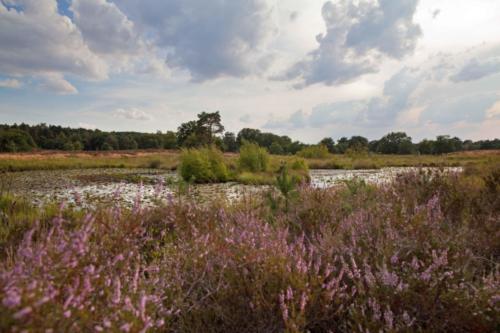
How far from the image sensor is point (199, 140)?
55.8m

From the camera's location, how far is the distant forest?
195 ft

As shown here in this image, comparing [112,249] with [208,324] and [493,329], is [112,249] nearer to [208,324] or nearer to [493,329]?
[208,324]

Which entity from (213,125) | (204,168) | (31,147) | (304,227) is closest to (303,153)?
(213,125)

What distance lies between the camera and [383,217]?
386 centimetres

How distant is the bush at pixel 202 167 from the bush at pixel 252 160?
103 inches

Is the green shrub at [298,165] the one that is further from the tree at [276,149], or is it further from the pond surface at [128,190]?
the tree at [276,149]

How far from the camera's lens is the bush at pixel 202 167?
16.7 metres

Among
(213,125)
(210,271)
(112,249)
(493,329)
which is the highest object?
(213,125)

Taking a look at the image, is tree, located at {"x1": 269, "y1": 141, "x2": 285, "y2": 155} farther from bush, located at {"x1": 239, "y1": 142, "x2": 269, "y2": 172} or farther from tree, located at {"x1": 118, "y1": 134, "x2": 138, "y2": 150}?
bush, located at {"x1": 239, "y1": 142, "x2": 269, "y2": 172}

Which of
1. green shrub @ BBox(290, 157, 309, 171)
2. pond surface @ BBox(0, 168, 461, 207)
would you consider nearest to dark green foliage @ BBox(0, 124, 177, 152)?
pond surface @ BBox(0, 168, 461, 207)

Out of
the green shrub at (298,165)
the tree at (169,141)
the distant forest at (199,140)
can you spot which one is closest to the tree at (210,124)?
the distant forest at (199,140)

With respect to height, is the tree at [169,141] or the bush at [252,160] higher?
the tree at [169,141]

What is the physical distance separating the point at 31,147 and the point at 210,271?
219ft

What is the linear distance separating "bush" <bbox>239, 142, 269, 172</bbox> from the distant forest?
117ft
